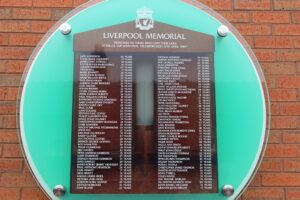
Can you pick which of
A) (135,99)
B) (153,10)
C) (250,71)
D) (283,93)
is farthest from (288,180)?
(153,10)

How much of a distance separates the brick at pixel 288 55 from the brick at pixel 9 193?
1868mm

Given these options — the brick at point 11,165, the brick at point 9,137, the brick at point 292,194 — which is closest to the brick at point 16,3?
the brick at point 9,137

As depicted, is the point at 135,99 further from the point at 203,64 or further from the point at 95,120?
the point at 203,64

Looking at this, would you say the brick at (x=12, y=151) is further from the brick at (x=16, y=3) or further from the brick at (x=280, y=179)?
the brick at (x=280, y=179)

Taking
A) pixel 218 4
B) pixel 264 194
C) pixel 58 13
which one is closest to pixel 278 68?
pixel 218 4

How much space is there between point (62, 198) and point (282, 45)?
170 centimetres

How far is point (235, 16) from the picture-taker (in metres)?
3.01

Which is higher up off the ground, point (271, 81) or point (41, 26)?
point (41, 26)

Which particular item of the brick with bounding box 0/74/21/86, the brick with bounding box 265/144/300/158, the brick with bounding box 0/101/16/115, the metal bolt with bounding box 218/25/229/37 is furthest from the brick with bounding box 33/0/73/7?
the brick with bounding box 265/144/300/158

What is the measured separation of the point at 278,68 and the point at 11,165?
181 centimetres

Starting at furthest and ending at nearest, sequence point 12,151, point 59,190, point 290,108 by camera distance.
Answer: point 290,108, point 12,151, point 59,190

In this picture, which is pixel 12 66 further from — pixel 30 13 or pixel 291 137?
pixel 291 137

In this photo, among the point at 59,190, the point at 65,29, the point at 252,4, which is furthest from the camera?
the point at 252,4

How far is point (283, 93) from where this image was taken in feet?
9.66
